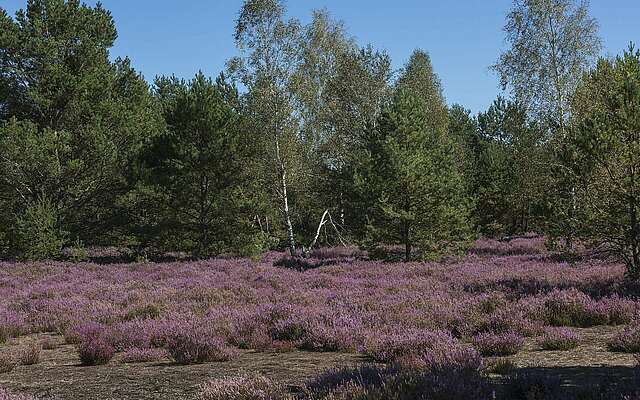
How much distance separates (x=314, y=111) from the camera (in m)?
A: 34.2

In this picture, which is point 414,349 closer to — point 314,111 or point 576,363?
point 576,363

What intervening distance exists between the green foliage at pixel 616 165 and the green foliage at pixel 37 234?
840 inches

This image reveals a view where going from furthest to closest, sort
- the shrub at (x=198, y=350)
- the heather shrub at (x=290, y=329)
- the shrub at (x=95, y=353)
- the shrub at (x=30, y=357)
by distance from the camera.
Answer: the heather shrub at (x=290, y=329) < the shrub at (x=30, y=357) < the shrub at (x=95, y=353) < the shrub at (x=198, y=350)

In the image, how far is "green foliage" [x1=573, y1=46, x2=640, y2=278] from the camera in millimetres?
12266

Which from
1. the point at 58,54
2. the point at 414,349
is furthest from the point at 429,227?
the point at 58,54

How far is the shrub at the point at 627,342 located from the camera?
6940mm

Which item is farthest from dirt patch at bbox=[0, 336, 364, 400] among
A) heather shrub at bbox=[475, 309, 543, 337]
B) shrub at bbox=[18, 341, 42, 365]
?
heather shrub at bbox=[475, 309, 543, 337]

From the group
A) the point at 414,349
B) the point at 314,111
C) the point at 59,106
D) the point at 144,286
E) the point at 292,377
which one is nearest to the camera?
the point at 292,377

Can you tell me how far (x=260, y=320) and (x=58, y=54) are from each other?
861 inches

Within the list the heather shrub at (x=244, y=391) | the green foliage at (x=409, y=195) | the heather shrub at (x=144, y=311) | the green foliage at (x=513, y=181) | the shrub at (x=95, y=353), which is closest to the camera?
the heather shrub at (x=244, y=391)

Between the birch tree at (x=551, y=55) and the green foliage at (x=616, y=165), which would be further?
the birch tree at (x=551, y=55)

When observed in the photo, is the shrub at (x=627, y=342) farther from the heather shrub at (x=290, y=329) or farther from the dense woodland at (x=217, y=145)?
the dense woodland at (x=217, y=145)

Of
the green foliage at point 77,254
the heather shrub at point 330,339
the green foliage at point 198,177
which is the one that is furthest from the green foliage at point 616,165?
the green foliage at point 77,254

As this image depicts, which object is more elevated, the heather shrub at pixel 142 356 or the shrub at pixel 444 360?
the shrub at pixel 444 360
